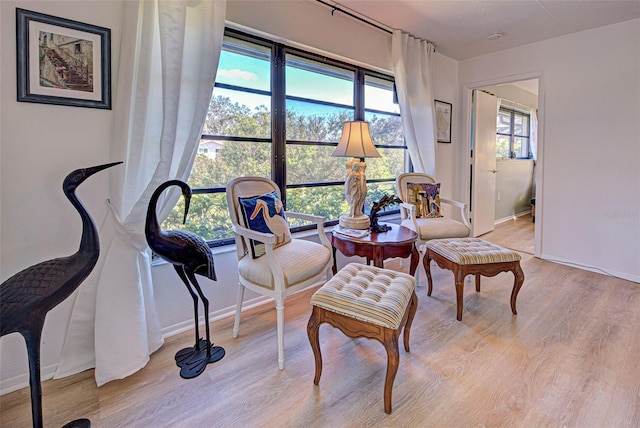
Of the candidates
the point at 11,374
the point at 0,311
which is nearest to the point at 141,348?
the point at 11,374

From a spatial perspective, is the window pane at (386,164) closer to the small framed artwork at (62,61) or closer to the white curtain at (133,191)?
the white curtain at (133,191)

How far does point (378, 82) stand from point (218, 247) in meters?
2.45

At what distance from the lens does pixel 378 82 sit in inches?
141

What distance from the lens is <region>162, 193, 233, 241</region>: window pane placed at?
87.1 inches

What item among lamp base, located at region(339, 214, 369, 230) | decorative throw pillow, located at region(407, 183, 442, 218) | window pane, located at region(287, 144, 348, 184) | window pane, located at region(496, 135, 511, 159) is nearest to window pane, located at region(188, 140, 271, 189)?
window pane, located at region(287, 144, 348, 184)

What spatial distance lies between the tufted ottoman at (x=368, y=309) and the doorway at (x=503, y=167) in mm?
2993

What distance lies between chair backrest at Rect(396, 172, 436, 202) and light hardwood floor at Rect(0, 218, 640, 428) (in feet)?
4.15

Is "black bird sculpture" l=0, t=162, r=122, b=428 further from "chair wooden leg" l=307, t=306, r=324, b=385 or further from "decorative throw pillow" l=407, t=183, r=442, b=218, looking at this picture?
"decorative throw pillow" l=407, t=183, r=442, b=218

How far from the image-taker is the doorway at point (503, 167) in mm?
4070

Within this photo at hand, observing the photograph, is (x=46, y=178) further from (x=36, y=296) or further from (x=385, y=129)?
(x=385, y=129)

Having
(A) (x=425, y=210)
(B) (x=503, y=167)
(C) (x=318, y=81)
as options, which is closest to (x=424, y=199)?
(A) (x=425, y=210)

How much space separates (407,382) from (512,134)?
6.00 metres

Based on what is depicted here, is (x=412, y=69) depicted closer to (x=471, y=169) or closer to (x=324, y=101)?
(x=324, y=101)

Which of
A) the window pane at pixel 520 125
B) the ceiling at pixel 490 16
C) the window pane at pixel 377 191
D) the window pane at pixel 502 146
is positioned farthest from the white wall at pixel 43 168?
the window pane at pixel 520 125
